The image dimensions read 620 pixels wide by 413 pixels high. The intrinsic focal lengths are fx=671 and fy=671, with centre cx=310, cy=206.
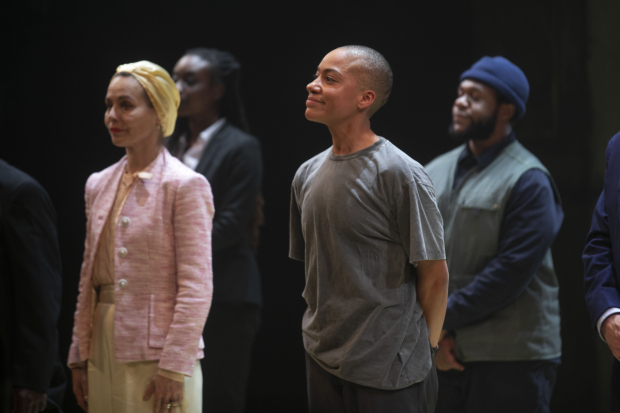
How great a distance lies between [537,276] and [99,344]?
1.87m

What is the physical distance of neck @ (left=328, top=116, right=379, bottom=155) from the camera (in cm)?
204

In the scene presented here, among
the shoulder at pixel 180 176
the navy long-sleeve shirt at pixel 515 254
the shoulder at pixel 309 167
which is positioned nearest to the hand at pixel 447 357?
the navy long-sleeve shirt at pixel 515 254

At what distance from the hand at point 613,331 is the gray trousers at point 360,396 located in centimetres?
53

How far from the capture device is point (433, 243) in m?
1.93

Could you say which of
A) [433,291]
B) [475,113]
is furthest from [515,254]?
[433,291]

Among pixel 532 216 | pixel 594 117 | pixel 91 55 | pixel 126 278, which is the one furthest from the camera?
pixel 91 55

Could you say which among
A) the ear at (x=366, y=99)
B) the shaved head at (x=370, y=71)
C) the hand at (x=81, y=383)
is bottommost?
the hand at (x=81, y=383)

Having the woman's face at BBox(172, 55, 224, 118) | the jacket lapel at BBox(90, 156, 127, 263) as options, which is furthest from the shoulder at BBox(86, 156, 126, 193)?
the woman's face at BBox(172, 55, 224, 118)

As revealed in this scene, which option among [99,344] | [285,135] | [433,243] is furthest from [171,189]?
[285,135]

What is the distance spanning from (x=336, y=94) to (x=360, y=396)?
884 millimetres

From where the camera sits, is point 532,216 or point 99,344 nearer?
point 99,344

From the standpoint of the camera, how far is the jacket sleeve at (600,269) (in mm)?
2055

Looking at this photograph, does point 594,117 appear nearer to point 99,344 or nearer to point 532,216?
point 532,216

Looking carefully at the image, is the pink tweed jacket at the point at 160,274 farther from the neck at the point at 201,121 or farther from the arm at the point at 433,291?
the neck at the point at 201,121
